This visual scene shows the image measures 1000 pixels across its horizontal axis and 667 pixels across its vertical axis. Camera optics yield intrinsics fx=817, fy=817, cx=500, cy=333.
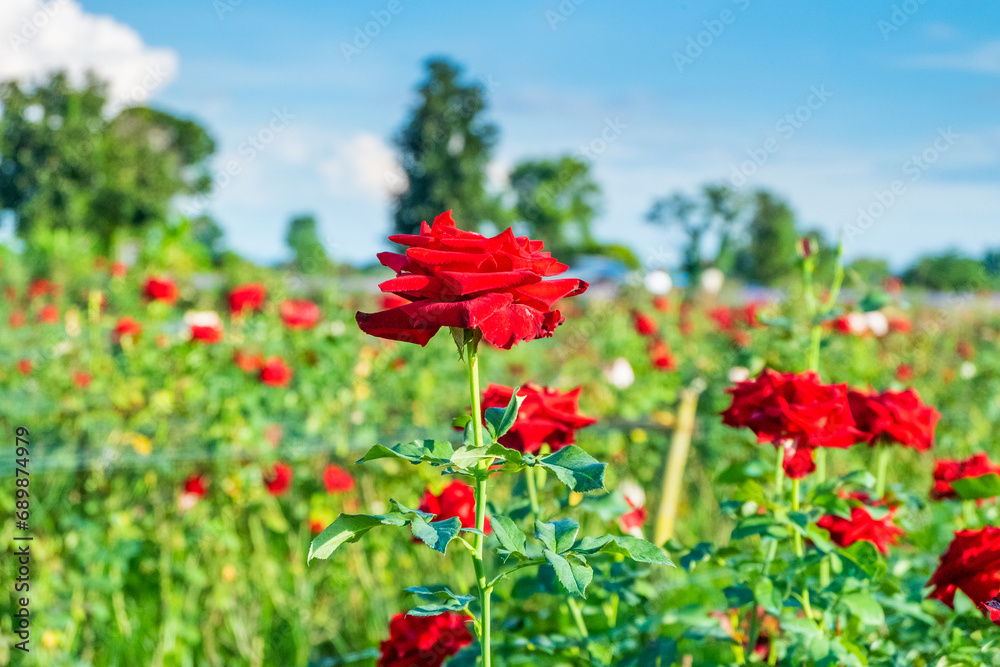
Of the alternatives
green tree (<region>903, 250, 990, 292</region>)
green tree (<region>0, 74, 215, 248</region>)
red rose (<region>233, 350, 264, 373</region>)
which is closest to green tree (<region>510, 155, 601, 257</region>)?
green tree (<region>0, 74, 215, 248</region>)

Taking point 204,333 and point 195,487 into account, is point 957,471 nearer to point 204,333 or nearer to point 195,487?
point 195,487

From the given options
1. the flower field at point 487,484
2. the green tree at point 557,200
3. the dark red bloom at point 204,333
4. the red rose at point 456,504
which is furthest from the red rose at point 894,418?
the green tree at point 557,200

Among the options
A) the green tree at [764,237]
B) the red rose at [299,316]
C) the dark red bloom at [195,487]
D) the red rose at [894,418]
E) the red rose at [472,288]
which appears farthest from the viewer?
the green tree at [764,237]

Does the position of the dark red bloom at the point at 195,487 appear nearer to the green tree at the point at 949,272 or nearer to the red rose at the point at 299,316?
the red rose at the point at 299,316

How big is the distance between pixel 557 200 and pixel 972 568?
43.7m

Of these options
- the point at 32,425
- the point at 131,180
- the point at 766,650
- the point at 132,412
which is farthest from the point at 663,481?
the point at 131,180

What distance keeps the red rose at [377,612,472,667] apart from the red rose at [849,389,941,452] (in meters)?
0.64

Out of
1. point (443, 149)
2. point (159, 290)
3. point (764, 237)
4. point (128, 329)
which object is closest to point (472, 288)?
point (128, 329)

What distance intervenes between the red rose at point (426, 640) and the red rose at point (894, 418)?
64cm

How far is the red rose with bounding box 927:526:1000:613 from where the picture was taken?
0.98 meters

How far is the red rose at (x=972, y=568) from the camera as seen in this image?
3.21 feet

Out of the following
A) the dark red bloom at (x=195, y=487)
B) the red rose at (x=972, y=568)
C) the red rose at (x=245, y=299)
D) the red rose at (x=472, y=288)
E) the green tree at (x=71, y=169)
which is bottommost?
the dark red bloom at (x=195, y=487)

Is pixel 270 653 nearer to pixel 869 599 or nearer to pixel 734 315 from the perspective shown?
pixel 869 599

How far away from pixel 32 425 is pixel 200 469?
83 cm
